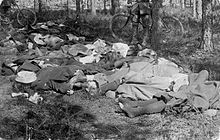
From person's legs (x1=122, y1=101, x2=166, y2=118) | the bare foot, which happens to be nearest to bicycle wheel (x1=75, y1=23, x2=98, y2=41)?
the bare foot

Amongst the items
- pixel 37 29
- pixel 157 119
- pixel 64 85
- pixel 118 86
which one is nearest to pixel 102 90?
pixel 118 86

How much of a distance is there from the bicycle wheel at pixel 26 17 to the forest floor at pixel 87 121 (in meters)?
7.17

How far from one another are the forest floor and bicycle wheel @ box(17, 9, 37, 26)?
7167 mm

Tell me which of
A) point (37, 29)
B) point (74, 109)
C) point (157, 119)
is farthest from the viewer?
point (37, 29)

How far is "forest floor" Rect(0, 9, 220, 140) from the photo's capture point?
4496 mm

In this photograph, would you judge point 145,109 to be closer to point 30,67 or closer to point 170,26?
point 30,67

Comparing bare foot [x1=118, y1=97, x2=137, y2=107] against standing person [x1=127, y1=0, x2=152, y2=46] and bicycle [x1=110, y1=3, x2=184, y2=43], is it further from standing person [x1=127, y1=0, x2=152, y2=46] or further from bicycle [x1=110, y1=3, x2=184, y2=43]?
bicycle [x1=110, y1=3, x2=184, y2=43]

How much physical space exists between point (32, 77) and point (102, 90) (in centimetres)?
154

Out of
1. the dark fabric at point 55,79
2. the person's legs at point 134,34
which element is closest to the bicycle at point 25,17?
the person's legs at point 134,34

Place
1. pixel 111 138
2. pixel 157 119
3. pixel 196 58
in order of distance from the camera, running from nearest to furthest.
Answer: pixel 111 138 → pixel 157 119 → pixel 196 58

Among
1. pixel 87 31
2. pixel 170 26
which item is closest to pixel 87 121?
pixel 170 26

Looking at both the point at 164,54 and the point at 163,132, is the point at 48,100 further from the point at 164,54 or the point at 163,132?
the point at 164,54

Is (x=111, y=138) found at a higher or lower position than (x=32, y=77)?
lower

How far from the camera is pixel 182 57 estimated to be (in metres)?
8.88
